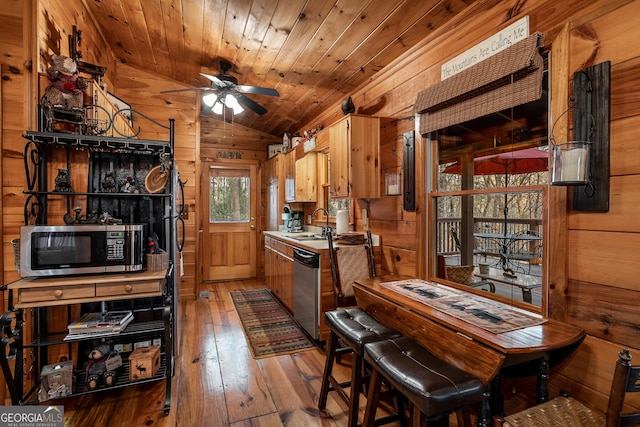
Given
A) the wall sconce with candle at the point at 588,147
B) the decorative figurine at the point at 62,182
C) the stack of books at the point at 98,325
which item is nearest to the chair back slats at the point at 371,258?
the wall sconce with candle at the point at 588,147

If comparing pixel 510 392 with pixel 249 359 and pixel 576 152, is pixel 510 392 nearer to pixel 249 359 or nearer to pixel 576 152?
pixel 576 152

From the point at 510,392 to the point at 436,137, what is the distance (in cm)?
176

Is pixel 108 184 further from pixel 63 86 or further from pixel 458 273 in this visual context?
pixel 458 273

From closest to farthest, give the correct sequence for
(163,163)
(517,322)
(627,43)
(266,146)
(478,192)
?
(627,43) → (517,322) → (478,192) → (163,163) → (266,146)

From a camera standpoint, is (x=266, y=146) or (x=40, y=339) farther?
(x=266, y=146)

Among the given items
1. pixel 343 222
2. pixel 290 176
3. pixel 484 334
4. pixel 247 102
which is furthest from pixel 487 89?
pixel 290 176

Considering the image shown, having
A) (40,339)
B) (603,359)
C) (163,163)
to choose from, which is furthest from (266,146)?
(603,359)

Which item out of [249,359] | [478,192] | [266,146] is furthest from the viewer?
[266,146]

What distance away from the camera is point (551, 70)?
1.63m

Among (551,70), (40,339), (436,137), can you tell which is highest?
(551,70)

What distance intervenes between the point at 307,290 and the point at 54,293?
1950 mm

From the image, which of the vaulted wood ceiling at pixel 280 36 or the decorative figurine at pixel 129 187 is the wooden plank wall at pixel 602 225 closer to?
the vaulted wood ceiling at pixel 280 36

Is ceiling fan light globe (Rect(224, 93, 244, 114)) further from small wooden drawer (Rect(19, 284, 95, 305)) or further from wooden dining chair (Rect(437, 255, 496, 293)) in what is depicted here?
wooden dining chair (Rect(437, 255, 496, 293))

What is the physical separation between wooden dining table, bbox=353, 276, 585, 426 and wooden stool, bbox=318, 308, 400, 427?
15 cm
